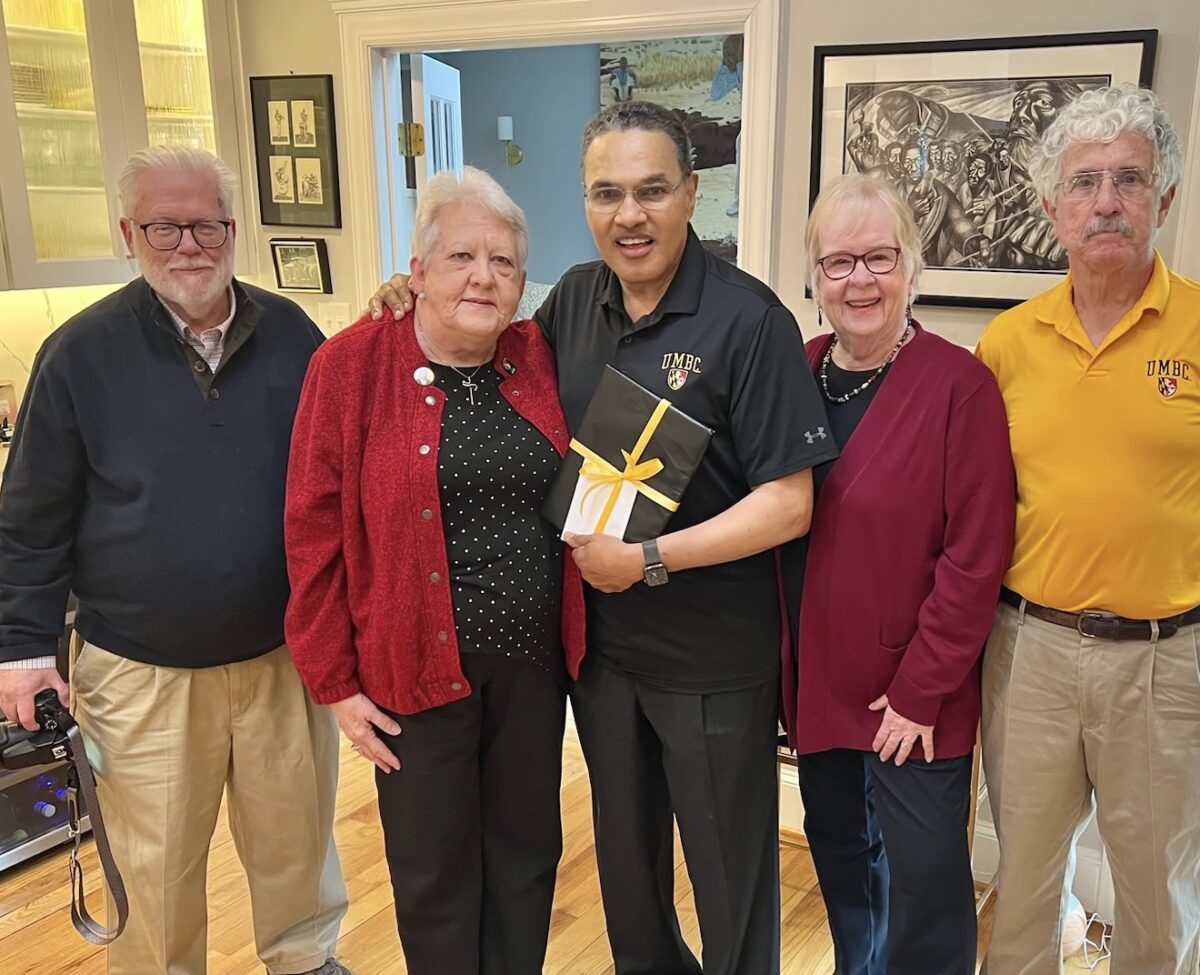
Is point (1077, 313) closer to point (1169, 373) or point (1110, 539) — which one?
point (1169, 373)

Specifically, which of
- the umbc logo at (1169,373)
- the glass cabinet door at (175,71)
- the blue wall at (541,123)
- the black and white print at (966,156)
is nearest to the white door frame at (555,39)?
the black and white print at (966,156)

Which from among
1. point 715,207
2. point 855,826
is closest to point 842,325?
point 855,826

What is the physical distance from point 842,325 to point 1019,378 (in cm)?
28

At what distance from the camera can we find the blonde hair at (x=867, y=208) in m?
1.52

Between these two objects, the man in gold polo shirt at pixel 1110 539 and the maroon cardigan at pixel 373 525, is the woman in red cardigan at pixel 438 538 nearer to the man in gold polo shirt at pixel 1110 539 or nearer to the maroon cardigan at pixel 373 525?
the maroon cardigan at pixel 373 525

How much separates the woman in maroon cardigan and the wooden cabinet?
205cm

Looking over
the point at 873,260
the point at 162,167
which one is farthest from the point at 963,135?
the point at 162,167

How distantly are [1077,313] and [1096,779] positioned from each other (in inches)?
28.1

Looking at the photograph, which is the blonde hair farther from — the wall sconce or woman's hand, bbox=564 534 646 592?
the wall sconce

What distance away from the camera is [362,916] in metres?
2.29

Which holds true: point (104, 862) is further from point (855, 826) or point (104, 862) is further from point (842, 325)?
point (842, 325)

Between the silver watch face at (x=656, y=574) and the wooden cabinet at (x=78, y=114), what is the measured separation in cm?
198

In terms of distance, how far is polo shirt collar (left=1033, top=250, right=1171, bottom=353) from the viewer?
1474 mm

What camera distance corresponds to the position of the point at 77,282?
273cm
